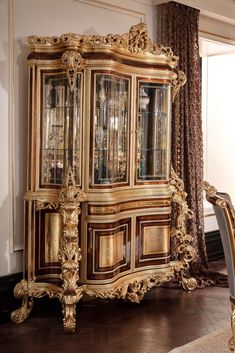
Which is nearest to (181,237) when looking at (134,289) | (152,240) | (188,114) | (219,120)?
(152,240)

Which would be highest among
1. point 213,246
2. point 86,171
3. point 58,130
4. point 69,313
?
point 58,130

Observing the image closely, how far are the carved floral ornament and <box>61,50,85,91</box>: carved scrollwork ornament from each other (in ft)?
0.15

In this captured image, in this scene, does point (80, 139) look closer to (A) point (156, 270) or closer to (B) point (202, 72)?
(A) point (156, 270)

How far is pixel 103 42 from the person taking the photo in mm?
3512

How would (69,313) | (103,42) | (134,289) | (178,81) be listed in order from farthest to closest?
(178,81) < (134,289) < (103,42) < (69,313)

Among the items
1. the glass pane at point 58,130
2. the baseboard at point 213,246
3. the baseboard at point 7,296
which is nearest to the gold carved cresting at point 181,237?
the glass pane at point 58,130

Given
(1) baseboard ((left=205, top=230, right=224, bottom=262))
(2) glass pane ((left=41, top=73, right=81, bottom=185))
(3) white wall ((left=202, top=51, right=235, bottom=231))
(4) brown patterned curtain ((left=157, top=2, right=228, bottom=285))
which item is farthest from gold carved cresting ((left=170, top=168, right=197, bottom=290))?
(3) white wall ((left=202, top=51, right=235, bottom=231))

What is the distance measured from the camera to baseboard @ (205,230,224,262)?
18.2 feet

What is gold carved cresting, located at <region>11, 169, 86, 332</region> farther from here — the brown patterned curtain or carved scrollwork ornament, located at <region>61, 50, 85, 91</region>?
the brown patterned curtain

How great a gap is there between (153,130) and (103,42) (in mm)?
905

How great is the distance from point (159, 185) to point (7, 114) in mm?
1334

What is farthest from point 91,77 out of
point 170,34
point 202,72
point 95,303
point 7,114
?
point 202,72

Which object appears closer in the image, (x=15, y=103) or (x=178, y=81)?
(x=15, y=103)

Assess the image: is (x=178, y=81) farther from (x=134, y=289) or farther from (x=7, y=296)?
(x=7, y=296)
